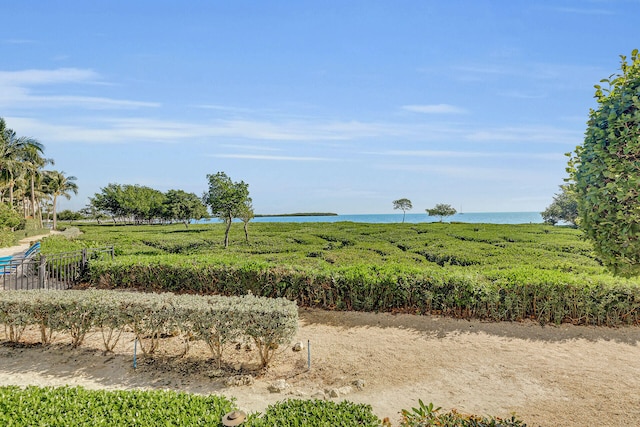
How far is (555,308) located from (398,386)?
4.69m

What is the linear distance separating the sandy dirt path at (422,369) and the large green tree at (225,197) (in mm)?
10207

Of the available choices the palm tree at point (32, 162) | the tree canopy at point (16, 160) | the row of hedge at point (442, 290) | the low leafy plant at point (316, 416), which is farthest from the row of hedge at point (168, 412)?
the palm tree at point (32, 162)

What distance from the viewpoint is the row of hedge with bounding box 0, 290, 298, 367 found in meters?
5.81

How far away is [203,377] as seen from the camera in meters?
5.82

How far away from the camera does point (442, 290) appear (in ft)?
27.8

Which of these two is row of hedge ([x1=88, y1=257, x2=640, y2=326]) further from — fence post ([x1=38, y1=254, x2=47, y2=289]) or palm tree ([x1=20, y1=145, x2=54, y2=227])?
palm tree ([x1=20, y1=145, x2=54, y2=227])

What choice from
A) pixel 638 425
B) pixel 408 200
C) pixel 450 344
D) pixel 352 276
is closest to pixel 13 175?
pixel 352 276

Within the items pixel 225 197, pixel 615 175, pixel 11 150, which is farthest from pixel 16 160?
pixel 615 175

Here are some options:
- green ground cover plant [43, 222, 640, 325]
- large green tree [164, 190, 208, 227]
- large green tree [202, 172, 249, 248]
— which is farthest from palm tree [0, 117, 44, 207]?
green ground cover plant [43, 222, 640, 325]

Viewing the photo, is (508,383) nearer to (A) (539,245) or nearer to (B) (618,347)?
(B) (618,347)

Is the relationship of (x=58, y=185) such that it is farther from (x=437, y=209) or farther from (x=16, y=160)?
(x=437, y=209)

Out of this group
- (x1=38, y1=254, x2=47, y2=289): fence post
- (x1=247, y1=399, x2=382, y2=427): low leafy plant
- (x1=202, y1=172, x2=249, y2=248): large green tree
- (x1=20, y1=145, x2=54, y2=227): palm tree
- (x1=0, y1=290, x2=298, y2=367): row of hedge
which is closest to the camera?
(x1=247, y1=399, x2=382, y2=427): low leafy plant

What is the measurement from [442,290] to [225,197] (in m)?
11.8

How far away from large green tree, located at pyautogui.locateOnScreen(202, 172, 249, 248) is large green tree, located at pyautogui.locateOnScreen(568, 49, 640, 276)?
599 inches
